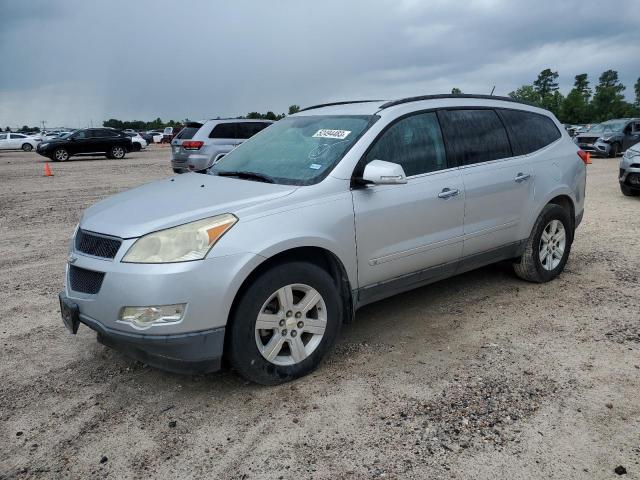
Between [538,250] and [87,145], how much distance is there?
84.2ft

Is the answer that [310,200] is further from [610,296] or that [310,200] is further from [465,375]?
[610,296]

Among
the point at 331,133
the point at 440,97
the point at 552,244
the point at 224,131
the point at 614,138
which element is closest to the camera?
the point at 331,133

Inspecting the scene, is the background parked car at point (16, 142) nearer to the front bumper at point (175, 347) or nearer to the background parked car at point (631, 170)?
the background parked car at point (631, 170)

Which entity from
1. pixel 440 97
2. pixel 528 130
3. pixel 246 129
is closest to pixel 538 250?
pixel 528 130

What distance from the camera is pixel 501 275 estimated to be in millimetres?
5695

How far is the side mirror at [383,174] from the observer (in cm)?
353

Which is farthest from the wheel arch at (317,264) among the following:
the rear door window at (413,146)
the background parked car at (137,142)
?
the background parked car at (137,142)

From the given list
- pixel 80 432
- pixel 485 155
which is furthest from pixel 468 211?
pixel 80 432

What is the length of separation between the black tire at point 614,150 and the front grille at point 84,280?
74.9 feet

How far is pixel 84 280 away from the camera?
3.30 metres

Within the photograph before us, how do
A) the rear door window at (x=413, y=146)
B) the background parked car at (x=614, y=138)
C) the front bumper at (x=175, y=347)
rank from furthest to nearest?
the background parked car at (x=614, y=138) < the rear door window at (x=413, y=146) < the front bumper at (x=175, y=347)

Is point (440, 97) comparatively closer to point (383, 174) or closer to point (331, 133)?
point (331, 133)

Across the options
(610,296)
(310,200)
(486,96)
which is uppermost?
(486,96)

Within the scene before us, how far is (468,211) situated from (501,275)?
1.59 metres
